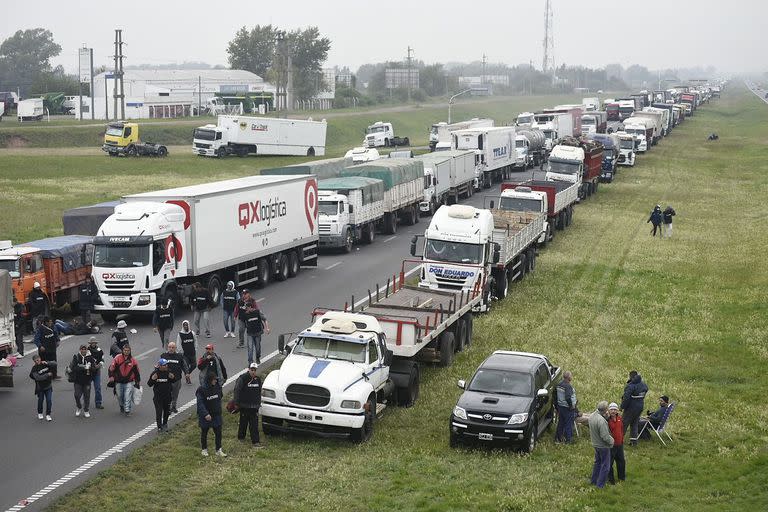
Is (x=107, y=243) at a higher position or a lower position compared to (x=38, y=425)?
higher

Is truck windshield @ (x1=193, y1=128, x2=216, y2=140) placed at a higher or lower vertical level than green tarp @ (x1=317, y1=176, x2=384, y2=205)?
higher

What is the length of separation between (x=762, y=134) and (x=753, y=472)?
117657 mm

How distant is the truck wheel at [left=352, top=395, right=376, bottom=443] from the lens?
62.0 feet

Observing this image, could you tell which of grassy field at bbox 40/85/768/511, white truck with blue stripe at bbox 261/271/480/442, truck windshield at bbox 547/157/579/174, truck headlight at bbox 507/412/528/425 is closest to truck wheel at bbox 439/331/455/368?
grassy field at bbox 40/85/768/511

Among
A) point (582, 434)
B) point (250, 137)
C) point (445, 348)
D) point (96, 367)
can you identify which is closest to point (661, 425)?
point (582, 434)

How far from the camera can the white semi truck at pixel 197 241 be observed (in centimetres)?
2931

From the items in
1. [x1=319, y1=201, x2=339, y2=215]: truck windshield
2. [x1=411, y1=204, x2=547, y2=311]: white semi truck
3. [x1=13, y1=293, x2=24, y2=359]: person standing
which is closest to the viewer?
[x1=13, y1=293, x2=24, y2=359]: person standing

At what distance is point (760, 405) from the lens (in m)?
22.5

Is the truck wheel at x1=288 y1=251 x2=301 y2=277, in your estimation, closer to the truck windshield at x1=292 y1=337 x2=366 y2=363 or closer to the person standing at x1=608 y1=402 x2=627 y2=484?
the truck windshield at x1=292 y1=337 x2=366 y2=363

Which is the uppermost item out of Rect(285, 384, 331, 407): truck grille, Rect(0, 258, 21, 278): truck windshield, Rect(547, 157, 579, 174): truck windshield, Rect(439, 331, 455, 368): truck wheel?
Rect(547, 157, 579, 174): truck windshield

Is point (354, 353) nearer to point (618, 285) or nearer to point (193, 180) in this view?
point (618, 285)

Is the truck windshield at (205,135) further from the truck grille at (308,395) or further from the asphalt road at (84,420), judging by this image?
the truck grille at (308,395)

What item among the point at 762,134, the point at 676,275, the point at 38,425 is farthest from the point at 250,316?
the point at 762,134

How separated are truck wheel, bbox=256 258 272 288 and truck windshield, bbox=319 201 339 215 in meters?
7.55
